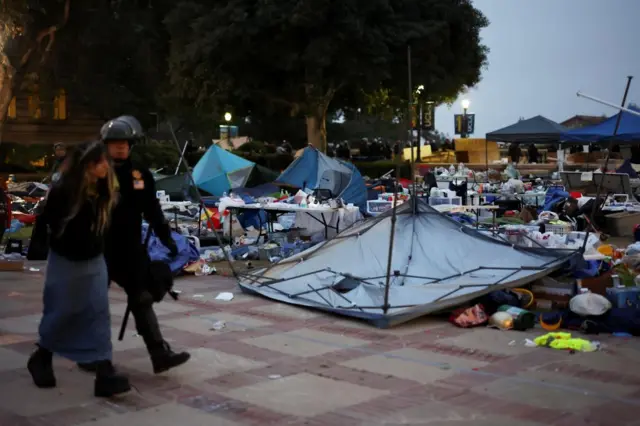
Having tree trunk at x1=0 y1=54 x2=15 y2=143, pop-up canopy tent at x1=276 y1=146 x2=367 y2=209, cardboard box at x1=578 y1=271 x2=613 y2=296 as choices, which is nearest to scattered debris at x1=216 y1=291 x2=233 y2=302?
cardboard box at x1=578 y1=271 x2=613 y2=296

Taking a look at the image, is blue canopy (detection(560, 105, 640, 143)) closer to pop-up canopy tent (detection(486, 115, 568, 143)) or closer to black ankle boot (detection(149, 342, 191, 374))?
pop-up canopy tent (detection(486, 115, 568, 143))

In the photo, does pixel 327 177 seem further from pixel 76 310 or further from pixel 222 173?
pixel 76 310

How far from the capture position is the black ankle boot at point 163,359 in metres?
6.19

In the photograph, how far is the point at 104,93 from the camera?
35.7 m

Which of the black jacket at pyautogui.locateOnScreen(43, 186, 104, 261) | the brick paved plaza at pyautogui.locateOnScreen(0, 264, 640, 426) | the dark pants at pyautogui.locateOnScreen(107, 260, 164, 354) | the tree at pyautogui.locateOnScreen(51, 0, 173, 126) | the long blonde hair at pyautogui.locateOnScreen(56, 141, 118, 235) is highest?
the tree at pyautogui.locateOnScreen(51, 0, 173, 126)

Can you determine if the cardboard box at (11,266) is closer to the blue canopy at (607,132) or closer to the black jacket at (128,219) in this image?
the black jacket at (128,219)

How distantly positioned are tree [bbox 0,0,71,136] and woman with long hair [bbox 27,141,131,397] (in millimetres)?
24462

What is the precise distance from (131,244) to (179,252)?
18.4 ft

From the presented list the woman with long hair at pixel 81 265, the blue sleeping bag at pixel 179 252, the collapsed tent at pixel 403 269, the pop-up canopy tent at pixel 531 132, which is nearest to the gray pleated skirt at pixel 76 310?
the woman with long hair at pixel 81 265

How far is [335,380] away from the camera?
6.25 metres

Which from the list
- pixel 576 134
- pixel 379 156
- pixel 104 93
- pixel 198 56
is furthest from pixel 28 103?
pixel 576 134

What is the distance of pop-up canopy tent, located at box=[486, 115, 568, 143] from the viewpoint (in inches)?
942

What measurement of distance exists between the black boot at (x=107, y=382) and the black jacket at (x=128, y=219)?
2.56ft

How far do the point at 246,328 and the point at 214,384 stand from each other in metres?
2.03
